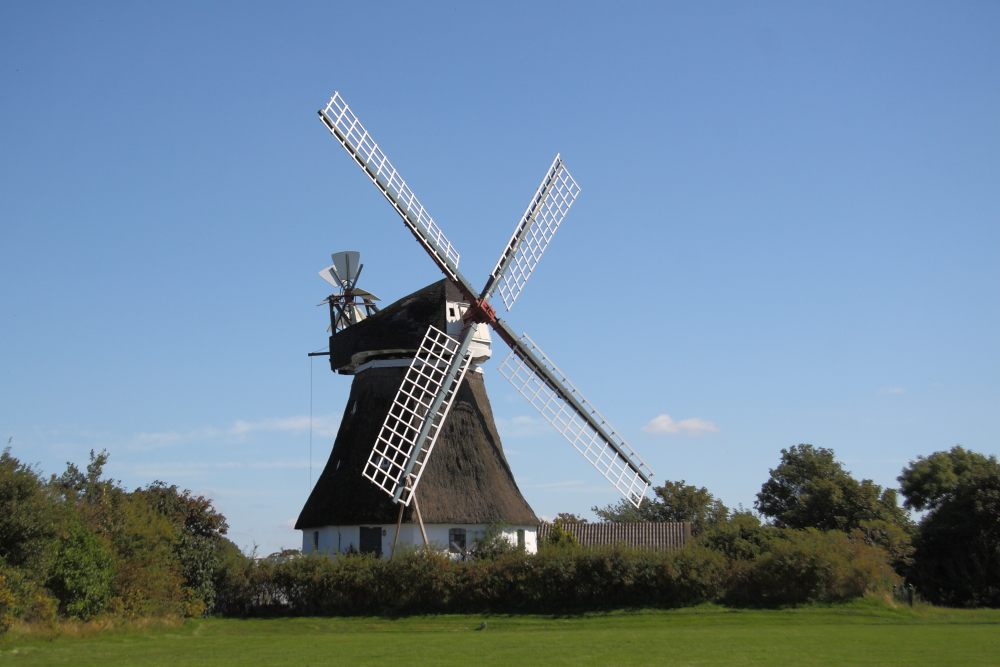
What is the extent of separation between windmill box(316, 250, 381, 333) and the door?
7609mm

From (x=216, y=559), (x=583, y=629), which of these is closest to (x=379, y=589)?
(x=216, y=559)

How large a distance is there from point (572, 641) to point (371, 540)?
9.85 m

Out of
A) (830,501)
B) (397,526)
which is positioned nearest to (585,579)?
(397,526)

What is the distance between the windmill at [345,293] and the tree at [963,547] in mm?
18635

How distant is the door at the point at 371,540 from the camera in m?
24.6

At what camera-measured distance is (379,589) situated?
22.7 metres

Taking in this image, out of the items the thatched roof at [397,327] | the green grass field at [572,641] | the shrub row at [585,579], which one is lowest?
the green grass field at [572,641]

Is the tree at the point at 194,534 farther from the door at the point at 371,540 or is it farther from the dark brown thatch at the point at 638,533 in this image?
the dark brown thatch at the point at 638,533

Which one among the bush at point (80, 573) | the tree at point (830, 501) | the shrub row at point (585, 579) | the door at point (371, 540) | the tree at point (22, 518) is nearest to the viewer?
the tree at point (22, 518)

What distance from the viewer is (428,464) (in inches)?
1013

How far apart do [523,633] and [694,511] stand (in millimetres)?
23352

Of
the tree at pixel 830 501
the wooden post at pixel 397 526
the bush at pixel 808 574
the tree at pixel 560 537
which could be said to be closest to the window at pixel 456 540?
the wooden post at pixel 397 526

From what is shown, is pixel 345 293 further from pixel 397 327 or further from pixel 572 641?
pixel 572 641

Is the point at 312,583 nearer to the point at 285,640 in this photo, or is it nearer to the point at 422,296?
the point at 285,640
